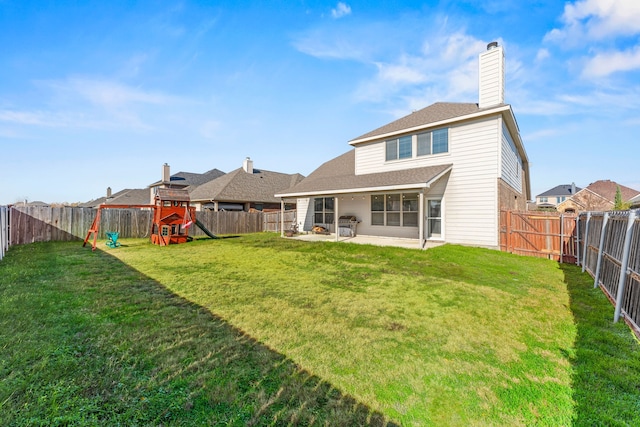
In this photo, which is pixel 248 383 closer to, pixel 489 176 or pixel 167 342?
pixel 167 342

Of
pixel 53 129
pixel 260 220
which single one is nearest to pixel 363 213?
pixel 260 220

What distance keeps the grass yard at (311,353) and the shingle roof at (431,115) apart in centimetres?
770

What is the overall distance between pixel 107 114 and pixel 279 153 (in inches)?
415

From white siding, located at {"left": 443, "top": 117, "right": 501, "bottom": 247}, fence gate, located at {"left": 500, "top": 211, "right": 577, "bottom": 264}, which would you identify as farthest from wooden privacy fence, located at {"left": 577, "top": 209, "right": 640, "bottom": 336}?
white siding, located at {"left": 443, "top": 117, "right": 501, "bottom": 247}

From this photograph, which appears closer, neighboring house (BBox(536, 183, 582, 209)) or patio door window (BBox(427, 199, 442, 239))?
patio door window (BBox(427, 199, 442, 239))

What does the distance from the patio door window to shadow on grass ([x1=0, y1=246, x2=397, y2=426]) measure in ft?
34.0

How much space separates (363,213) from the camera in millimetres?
14156

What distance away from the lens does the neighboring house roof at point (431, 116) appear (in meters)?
11.1

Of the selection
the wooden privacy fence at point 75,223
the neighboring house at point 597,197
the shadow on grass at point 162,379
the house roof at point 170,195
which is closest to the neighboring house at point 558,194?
the neighboring house at point 597,197

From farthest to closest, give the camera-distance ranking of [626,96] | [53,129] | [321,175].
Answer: [321,175] → [53,129] → [626,96]

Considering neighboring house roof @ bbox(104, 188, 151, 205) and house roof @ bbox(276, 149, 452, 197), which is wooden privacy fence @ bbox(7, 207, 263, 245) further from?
neighboring house roof @ bbox(104, 188, 151, 205)

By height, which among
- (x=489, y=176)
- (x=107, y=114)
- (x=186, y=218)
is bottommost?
(x=186, y=218)

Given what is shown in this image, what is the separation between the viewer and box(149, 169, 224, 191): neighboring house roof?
1137 inches

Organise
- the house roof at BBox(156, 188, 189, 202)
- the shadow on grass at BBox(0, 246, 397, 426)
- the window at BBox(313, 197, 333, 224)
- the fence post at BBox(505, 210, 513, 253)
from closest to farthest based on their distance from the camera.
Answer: the shadow on grass at BBox(0, 246, 397, 426)
the fence post at BBox(505, 210, 513, 253)
the house roof at BBox(156, 188, 189, 202)
the window at BBox(313, 197, 333, 224)
